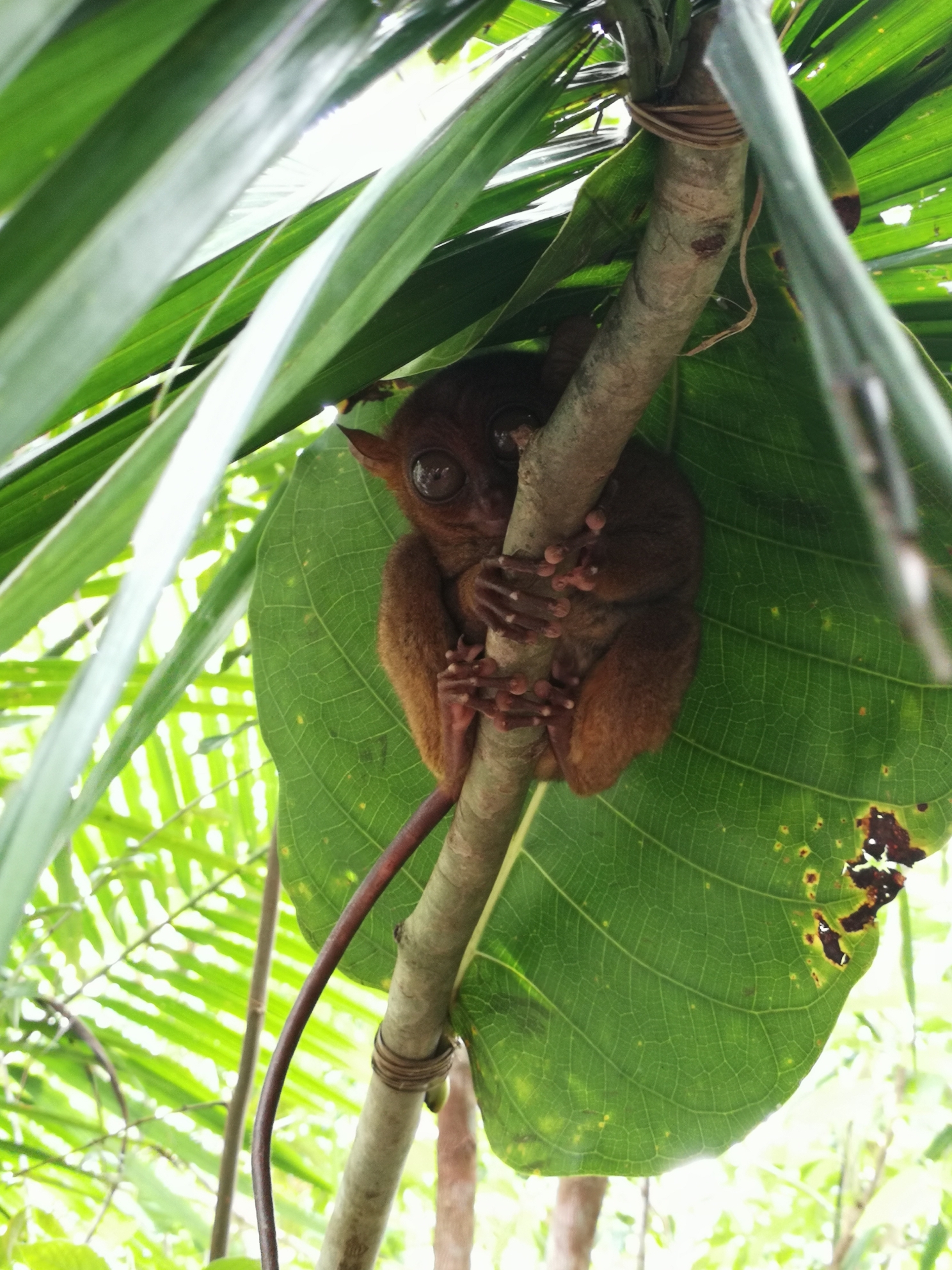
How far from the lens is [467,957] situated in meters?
2.36

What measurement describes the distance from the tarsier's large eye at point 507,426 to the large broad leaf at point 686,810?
287 millimetres

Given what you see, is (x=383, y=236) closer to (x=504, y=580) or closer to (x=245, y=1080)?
(x=504, y=580)

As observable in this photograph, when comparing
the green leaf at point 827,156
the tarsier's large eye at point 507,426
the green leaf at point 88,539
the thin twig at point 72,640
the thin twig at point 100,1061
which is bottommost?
the thin twig at point 100,1061

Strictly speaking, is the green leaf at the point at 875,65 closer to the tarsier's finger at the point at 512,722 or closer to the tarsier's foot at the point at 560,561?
the tarsier's foot at the point at 560,561

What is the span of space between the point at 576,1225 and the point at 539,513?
2530 millimetres

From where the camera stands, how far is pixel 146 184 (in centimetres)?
51

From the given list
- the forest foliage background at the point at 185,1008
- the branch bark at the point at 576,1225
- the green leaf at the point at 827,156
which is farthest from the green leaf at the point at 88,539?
the branch bark at the point at 576,1225

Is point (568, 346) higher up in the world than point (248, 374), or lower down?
higher up

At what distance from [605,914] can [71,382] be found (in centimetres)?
205

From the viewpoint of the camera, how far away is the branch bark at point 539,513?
1085 mm

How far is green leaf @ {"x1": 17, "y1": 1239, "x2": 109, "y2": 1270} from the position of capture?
1959 mm

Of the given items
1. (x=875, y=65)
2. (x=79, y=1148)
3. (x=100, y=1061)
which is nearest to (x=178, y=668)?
(x=875, y=65)

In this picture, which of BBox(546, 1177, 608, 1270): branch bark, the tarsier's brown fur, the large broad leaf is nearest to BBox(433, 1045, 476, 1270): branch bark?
BBox(546, 1177, 608, 1270): branch bark

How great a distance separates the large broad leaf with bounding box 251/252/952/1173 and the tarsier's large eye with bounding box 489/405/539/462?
11.3 inches
